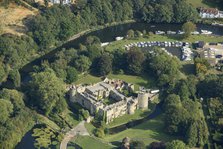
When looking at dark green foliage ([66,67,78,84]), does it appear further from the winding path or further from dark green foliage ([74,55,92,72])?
the winding path

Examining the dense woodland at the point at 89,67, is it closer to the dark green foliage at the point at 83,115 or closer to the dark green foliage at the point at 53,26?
the dark green foliage at the point at 53,26

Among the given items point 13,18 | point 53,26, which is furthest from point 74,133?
point 13,18

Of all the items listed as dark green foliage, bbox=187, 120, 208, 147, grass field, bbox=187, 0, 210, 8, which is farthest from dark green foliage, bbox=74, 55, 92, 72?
grass field, bbox=187, 0, 210, 8

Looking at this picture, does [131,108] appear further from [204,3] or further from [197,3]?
[204,3]

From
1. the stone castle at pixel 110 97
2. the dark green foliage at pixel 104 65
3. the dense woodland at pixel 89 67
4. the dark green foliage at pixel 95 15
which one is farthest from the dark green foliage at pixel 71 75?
the dark green foliage at pixel 95 15

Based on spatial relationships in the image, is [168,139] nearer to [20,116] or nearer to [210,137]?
[210,137]

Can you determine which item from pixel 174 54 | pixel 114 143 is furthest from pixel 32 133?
pixel 174 54
